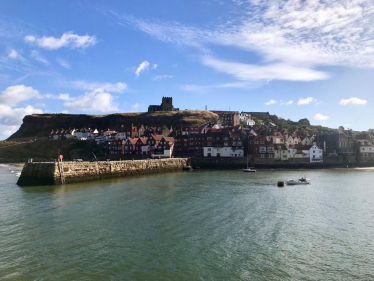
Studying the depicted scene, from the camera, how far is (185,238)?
17.5 metres

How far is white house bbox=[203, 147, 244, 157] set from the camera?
262ft

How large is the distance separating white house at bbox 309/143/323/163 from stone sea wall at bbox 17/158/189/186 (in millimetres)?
37261

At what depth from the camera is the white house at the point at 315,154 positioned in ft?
246

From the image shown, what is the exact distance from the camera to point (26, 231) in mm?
18672

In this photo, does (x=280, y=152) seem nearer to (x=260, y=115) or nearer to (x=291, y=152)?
(x=291, y=152)

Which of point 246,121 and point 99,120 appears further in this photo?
point 99,120

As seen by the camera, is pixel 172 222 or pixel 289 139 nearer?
pixel 172 222

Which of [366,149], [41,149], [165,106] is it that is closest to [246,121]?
[366,149]

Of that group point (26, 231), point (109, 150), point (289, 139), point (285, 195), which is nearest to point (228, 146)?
point (289, 139)

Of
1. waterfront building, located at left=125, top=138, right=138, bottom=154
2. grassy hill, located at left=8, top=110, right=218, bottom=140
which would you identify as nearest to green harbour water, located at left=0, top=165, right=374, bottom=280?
waterfront building, located at left=125, top=138, right=138, bottom=154

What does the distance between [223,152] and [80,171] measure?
1713 inches

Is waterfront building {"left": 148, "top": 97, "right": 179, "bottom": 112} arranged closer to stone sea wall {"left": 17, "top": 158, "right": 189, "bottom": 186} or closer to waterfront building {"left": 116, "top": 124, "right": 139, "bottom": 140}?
waterfront building {"left": 116, "top": 124, "right": 139, "bottom": 140}

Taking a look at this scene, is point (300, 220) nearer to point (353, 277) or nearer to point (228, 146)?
point (353, 277)

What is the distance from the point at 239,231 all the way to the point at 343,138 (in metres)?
70.3
